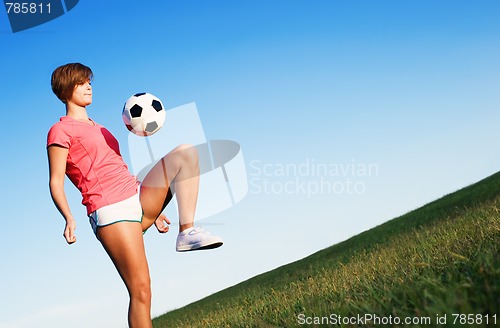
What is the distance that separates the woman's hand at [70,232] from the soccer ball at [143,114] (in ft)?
5.91

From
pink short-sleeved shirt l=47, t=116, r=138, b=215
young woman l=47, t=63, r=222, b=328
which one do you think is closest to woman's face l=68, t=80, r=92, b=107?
young woman l=47, t=63, r=222, b=328

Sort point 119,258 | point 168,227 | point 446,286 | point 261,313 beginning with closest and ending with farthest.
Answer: point 446,286 < point 119,258 < point 261,313 < point 168,227

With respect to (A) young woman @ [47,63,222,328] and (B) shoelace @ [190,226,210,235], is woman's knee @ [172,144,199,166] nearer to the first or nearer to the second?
(A) young woman @ [47,63,222,328]

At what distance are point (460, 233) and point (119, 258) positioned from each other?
14.4 feet

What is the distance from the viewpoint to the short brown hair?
5672 millimetres

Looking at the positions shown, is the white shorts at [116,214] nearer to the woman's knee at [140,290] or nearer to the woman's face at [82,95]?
the woman's knee at [140,290]

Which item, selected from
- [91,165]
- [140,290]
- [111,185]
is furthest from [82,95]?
[140,290]

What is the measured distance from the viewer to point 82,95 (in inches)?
227

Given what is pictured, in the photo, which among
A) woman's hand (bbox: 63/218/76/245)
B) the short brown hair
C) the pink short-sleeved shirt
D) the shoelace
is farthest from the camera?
the shoelace

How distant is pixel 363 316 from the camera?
3.67 metres

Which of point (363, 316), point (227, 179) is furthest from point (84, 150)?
point (363, 316)

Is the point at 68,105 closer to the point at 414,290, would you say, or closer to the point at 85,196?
the point at 85,196

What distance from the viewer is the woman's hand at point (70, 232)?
5.05 m

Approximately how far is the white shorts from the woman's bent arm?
0.29 meters
